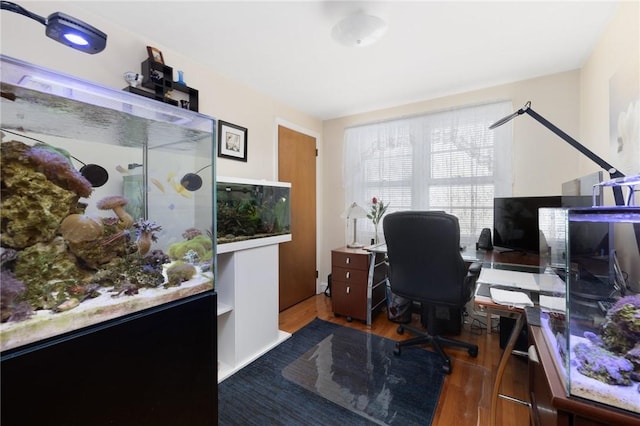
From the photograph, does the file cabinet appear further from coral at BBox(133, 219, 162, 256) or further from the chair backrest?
coral at BBox(133, 219, 162, 256)

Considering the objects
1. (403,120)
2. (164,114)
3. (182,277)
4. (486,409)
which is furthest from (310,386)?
(403,120)

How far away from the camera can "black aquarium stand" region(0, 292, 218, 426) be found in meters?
0.71

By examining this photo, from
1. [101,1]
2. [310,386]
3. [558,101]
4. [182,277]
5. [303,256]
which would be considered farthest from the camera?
[303,256]

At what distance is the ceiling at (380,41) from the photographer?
1541 millimetres

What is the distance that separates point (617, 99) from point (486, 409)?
197 centimetres

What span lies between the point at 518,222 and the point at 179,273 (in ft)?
8.31

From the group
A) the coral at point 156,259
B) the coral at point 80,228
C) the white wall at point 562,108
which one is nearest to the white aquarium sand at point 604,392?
the coral at point 156,259

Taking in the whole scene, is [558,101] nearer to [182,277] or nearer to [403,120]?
[403,120]

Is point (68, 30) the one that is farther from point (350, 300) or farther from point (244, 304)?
point (350, 300)

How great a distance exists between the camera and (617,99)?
59.7 inches

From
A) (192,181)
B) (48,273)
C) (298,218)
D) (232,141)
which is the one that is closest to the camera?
(48,273)

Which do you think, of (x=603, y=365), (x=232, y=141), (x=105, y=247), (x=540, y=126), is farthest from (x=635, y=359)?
(x=232, y=141)

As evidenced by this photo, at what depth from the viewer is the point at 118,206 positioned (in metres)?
0.97

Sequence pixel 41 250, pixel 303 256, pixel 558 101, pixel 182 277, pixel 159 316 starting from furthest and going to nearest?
pixel 303 256
pixel 558 101
pixel 182 277
pixel 159 316
pixel 41 250
